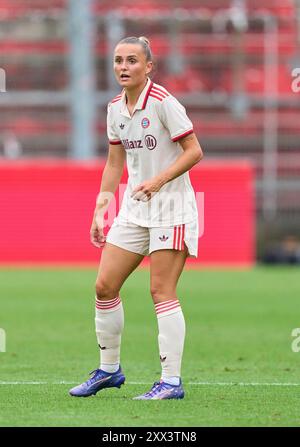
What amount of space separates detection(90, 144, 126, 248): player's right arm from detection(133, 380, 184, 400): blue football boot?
985 millimetres

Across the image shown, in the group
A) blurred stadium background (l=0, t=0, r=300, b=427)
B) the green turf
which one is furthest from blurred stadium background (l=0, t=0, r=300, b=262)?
the green turf

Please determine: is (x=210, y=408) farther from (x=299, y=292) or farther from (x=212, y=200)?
(x=212, y=200)

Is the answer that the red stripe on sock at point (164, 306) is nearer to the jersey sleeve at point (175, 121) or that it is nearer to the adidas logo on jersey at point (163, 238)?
the adidas logo on jersey at point (163, 238)

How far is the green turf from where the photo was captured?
655 cm

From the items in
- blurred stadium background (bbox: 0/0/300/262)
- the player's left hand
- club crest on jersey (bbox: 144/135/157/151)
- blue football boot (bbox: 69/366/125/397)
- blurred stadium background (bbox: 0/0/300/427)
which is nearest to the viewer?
the player's left hand

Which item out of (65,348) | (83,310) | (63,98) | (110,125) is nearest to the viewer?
(110,125)

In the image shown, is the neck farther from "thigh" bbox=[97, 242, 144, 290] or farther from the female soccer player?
"thigh" bbox=[97, 242, 144, 290]

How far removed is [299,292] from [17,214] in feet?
20.7

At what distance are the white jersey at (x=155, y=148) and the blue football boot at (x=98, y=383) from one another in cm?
93

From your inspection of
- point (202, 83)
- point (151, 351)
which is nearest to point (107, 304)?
point (151, 351)

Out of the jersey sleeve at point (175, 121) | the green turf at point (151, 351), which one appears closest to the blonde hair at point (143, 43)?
the jersey sleeve at point (175, 121)

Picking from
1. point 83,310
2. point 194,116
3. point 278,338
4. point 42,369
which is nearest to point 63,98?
point 194,116

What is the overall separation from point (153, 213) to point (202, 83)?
1692 centimetres

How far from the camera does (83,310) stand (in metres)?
13.6
